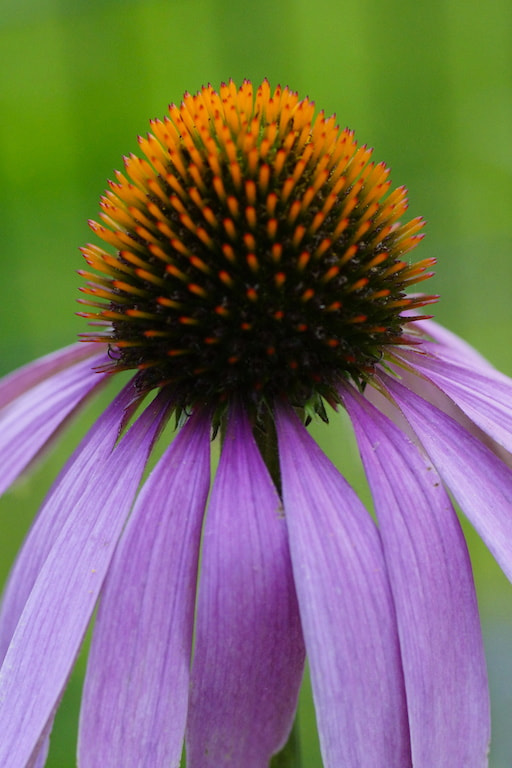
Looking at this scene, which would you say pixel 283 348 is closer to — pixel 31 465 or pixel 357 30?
pixel 31 465

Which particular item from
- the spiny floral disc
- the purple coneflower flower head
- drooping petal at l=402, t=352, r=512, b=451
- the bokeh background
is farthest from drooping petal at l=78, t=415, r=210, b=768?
the bokeh background

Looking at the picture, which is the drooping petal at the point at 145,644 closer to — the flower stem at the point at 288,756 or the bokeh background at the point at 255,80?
the flower stem at the point at 288,756

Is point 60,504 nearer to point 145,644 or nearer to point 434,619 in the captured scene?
point 145,644

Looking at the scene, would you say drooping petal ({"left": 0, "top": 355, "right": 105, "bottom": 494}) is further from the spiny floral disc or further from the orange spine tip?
the orange spine tip

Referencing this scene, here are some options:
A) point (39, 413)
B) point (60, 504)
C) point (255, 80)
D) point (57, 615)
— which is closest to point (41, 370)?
point (39, 413)

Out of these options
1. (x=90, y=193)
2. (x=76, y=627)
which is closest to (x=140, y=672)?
(x=76, y=627)

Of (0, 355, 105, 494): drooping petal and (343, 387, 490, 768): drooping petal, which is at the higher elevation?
(0, 355, 105, 494): drooping petal
